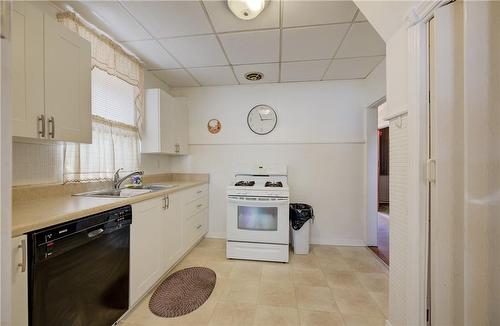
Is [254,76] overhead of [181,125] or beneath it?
overhead

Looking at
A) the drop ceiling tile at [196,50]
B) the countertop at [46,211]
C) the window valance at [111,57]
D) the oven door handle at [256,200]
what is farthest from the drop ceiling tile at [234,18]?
the oven door handle at [256,200]

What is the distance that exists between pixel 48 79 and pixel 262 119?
2385mm

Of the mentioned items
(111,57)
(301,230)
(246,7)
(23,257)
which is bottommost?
(301,230)

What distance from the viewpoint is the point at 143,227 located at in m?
1.68

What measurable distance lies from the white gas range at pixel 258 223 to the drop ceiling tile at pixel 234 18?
167 cm

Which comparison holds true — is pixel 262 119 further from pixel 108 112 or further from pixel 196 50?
Answer: pixel 108 112

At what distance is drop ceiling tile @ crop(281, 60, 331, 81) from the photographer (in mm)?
2484

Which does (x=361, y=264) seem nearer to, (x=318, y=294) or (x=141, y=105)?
(x=318, y=294)

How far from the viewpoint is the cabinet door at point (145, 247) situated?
1570mm

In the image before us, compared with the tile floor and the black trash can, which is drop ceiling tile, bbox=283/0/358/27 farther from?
the tile floor

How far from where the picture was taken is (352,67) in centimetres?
259

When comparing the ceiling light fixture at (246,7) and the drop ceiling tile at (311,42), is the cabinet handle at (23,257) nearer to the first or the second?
the ceiling light fixture at (246,7)

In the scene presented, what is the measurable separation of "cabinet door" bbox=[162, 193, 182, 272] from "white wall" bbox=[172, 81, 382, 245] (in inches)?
37.7

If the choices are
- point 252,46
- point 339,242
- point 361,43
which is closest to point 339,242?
point 339,242
